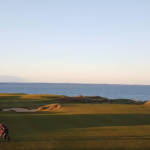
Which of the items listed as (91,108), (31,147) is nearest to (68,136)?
(31,147)

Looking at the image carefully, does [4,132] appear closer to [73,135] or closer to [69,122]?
[73,135]

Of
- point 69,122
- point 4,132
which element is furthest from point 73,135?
point 69,122

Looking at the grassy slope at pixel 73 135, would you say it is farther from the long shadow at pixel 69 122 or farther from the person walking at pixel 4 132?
the person walking at pixel 4 132

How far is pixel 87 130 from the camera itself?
22.2m

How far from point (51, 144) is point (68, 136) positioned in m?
2.77

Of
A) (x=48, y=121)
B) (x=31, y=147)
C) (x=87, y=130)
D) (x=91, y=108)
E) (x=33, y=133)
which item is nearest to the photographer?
(x=31, y=147)

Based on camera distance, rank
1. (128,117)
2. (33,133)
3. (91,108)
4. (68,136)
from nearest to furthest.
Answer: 1. (68,136)
2. (33,133)
3. (128,117)
4. (91,108)

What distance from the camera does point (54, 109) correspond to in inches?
1590

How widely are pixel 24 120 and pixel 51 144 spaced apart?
11.2 metres

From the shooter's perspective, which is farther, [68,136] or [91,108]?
[91,108]

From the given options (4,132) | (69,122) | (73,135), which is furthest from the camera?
(69,122)

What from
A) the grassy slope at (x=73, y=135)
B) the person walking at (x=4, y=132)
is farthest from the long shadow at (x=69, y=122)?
the person walking at (x=4, y=132)

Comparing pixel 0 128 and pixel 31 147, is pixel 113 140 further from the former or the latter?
pixel 0 128

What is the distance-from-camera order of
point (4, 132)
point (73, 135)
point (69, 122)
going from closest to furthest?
point (4, 132)
point (73, 135)
point (69, 122)
